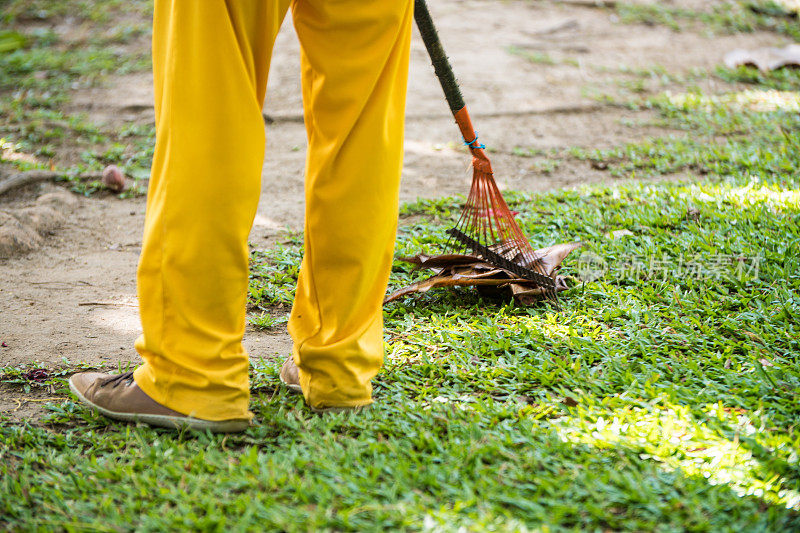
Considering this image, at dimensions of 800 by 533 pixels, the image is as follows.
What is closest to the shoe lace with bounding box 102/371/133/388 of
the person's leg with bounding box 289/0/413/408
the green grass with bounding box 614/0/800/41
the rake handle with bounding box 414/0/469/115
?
the person's leg with bounding box 289/0/413/408

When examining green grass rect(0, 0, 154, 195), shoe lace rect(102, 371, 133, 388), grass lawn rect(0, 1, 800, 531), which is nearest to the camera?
grass lawn rect(0, 1, 800, 531)

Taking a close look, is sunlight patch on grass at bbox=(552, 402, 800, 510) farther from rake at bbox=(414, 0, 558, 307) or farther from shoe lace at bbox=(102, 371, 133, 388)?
shoe lace at bbox=(102, 371, 133, 388)

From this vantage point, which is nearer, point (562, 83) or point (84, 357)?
point (84, 357)

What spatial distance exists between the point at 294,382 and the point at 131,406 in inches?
17.2

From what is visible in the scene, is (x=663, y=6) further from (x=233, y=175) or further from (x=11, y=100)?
(x=233, y=175)

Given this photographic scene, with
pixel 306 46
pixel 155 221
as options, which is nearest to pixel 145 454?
pixel 155 221

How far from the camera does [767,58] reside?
562 cm

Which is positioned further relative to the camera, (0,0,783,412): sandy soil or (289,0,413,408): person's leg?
(0,0,783,412): sandy soil

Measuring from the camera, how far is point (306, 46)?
168 centimetres

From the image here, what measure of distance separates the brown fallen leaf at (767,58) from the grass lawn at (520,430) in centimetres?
326

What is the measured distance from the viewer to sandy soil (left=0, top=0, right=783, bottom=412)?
7.97 feet

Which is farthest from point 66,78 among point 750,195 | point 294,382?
point 750,195

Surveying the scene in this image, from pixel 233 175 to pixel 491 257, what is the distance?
→ 114 centimetres

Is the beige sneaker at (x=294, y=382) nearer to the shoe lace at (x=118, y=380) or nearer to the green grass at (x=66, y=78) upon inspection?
the shoe lace at (x=118, y=380)
